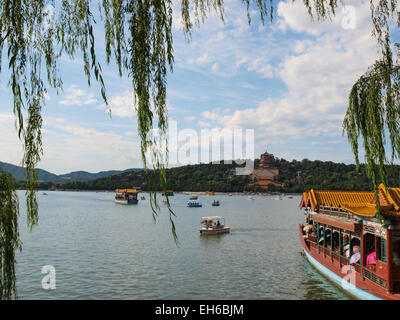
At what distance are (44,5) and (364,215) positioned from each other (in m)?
16.9

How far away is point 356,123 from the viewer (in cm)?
717

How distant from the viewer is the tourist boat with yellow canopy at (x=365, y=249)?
51.3 ft

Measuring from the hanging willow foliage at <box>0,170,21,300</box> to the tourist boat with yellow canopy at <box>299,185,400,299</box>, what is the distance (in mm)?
9735

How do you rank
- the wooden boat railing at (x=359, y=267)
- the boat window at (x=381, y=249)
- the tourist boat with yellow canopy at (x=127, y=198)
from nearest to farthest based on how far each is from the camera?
the boat window at (x=381, y=249), the wooden boat railing at (x=359, y=267), the tourist boat with yellow canopy at (x=127, y=198)

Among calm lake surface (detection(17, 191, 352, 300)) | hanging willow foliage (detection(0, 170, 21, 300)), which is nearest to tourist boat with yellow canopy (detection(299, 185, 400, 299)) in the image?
calm lake surface (detection(17, 191, 352, 300))

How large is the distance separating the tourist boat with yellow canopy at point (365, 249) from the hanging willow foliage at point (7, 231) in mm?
9735

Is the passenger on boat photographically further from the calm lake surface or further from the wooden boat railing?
the calm lake surface


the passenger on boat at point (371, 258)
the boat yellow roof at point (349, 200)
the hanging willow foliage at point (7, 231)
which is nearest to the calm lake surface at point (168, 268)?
the passenger on boat at point (371, 258)

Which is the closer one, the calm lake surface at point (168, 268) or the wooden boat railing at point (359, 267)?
the wooden boat railing at point (359, 267)

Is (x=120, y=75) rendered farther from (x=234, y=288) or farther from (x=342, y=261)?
(x=234, y=288)

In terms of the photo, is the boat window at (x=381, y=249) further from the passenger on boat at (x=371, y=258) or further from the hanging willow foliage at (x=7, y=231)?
the hanging willow foliage at (x=7, y=231)

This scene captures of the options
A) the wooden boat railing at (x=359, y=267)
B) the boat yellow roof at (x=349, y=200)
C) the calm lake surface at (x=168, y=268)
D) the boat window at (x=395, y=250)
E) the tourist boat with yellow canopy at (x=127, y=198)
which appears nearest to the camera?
the boat window at (x=395, y=250)

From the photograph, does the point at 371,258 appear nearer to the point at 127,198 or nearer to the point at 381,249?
the point at 381,249
